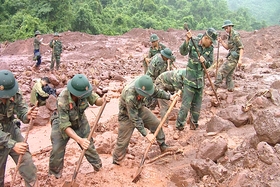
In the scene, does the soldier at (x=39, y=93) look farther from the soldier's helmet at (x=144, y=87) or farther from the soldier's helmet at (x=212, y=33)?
the soldier's helmet at (x=212, y=33)

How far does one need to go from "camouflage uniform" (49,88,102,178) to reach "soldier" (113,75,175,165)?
0.41 metres

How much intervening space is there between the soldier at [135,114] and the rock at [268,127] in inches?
52.2

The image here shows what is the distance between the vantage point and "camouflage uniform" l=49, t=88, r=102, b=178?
365 cm

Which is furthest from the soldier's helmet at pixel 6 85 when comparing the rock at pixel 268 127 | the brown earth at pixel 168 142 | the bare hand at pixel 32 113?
the rock at pixel 268 127

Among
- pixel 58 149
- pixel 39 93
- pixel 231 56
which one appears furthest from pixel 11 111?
pixel 231 56

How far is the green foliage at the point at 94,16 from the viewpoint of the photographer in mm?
20438

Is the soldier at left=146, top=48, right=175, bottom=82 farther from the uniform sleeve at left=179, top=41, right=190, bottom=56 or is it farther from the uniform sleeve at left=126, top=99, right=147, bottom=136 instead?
the uniform sleeve at left=126, top=99, right=147, bottom=136

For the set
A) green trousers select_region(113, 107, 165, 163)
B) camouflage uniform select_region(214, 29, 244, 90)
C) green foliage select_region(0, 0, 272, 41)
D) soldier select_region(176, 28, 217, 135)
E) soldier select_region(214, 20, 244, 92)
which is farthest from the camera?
green foliage select_region(0, 0, 272, 41)

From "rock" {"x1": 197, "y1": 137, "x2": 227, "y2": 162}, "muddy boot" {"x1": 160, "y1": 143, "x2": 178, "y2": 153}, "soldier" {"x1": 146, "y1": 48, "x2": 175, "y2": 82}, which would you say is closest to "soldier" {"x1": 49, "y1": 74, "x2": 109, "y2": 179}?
"muddy boot" {"x1": 160, "y1": 143, "x2": 178, "y2": 153}

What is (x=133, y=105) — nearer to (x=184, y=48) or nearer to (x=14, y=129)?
(x=14, y=129)

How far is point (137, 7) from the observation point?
1340 inches

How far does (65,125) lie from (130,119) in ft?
2.97

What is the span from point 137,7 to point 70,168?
1239 inches

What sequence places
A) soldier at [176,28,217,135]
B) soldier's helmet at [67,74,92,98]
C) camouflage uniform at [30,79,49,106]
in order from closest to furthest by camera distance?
soldier's helmet at [67,74,92,98]
soldier at [176,28,217,135]
camouflage uniform at [30,79,49,106]
